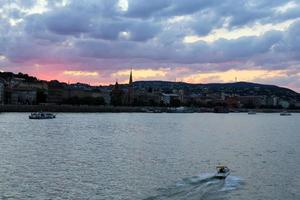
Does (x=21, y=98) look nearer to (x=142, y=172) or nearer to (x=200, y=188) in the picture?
(x=142, y=172)

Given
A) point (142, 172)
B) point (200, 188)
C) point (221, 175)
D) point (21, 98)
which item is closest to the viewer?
point (200, 188)

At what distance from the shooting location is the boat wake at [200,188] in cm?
2289

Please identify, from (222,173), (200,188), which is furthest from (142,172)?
(200,188)

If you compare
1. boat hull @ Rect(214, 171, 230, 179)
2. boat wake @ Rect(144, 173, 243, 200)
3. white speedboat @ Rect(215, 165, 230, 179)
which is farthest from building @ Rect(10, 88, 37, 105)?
boat wake @ Rect(144, 173, 243, 200)

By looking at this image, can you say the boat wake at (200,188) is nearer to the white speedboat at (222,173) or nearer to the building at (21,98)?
the white speedboat at (222,173)

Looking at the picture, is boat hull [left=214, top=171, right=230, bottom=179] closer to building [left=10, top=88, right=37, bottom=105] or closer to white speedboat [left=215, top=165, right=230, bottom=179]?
white speedboat [left=215, top=165, right=230, bottom=179]

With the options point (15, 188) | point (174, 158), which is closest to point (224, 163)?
point (174, 158)

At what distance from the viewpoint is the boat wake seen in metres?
22.9

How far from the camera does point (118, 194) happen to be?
23.7 m

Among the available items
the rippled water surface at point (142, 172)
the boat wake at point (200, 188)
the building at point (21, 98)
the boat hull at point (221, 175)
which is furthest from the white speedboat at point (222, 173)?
the building at point (21, 98)

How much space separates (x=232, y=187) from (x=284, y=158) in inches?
585

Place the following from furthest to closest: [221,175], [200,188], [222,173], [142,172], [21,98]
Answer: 1. [21,98]
2. [142,172]
3. [222,173]
4. [221,175]
5. [200,188]

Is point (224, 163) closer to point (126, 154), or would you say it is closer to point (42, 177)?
point (126, 154)

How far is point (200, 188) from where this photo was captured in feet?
80.6
